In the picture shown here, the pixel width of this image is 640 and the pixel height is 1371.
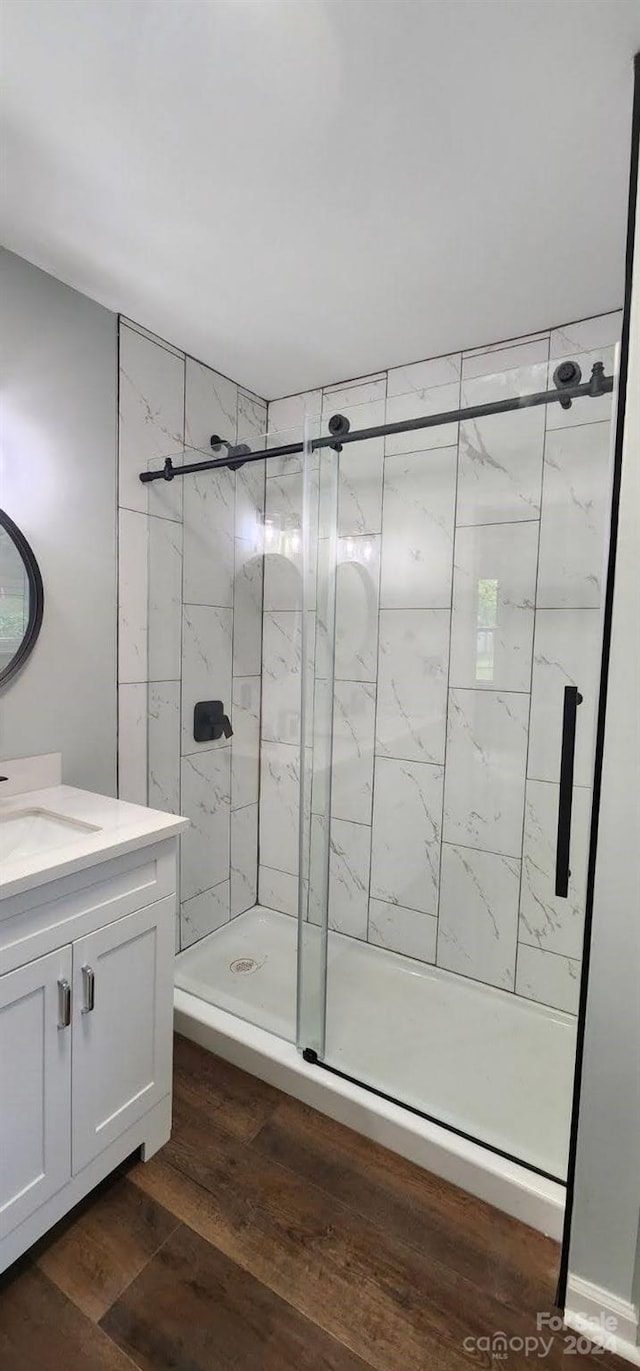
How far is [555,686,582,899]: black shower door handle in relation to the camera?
126 cm

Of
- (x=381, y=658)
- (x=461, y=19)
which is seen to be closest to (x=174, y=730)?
(x=381, y=658)

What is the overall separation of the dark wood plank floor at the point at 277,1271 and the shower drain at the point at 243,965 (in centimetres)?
67

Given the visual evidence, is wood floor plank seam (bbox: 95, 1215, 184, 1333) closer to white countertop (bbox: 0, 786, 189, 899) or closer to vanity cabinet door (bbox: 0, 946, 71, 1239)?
vanity cabinet door (bbox: 0, 946, 71, 1239)

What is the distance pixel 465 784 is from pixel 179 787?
1110 mm

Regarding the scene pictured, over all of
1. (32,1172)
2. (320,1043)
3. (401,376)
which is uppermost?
(401,376)

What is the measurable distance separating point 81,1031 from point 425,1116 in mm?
953

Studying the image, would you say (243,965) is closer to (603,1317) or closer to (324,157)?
(603,1317)

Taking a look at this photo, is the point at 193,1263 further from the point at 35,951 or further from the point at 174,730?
the point at 174,730

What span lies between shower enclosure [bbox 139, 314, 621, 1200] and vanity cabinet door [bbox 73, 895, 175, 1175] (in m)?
0.50

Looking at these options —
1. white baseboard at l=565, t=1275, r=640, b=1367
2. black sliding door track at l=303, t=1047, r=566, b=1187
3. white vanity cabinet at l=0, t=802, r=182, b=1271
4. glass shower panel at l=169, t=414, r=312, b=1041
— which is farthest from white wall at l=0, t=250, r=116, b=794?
white baseboard at l=565, t=1275, r=640, b=1367

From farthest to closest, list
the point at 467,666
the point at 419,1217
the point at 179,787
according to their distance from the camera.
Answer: the point at 179,787 → the point at 467,666 → the point at 419,1217

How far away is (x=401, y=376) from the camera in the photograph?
2.28 meters

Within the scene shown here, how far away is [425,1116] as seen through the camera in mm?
1566

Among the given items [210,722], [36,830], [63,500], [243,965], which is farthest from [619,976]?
[63,500]
